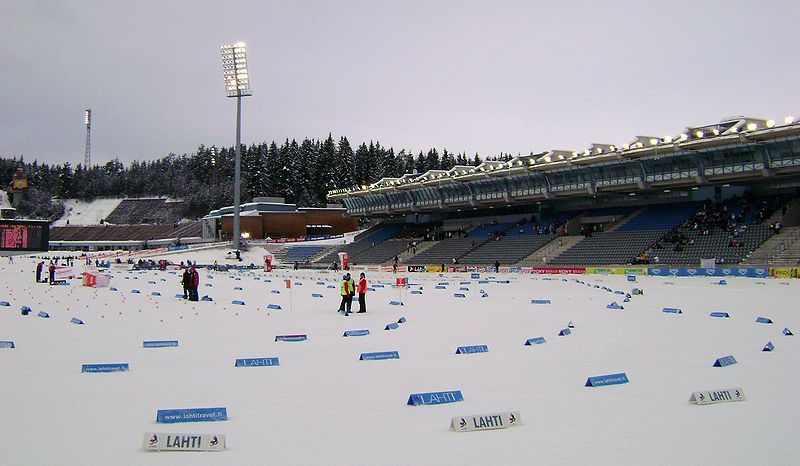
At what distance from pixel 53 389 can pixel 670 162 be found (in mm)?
51797

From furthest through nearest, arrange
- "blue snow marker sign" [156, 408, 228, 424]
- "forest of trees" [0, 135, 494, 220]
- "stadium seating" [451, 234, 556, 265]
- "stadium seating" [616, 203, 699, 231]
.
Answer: "forest of trees" [0, 135, 494, 220] → "stadium seating" [451, 234, 556, 265] → "stadium seating" [616, 203, 699, 231] → "blue snow marker sign" [156, 408, 228, 424]

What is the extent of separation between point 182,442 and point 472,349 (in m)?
7.40

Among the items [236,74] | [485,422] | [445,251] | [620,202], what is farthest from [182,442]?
[236,74]

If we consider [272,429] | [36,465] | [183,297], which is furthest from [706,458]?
[183,297]

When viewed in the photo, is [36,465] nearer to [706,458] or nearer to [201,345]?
[706,458]

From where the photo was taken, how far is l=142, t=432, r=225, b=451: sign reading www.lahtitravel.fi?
20.6ft

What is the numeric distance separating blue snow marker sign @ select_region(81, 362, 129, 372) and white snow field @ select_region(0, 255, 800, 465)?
249mm

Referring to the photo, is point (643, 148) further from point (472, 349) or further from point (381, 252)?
point (472, 349)

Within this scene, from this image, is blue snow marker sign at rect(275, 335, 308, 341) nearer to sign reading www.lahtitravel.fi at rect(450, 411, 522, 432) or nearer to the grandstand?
sign reading www.lahtitravel.fi at rect(450, 411, 522, 432)

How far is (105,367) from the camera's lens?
10.6 metres

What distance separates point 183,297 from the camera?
2811 centimetres

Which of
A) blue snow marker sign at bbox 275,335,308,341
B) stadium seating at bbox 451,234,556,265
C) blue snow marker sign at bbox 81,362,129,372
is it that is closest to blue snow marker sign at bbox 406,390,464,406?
blue snow marker sign at bbox 81,362,129,372

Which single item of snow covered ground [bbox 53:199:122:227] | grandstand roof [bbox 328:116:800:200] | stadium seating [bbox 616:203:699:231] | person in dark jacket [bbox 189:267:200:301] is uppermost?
snow covered ground [bbox 53:199:122:227]

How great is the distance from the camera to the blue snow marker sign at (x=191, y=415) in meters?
7.36
